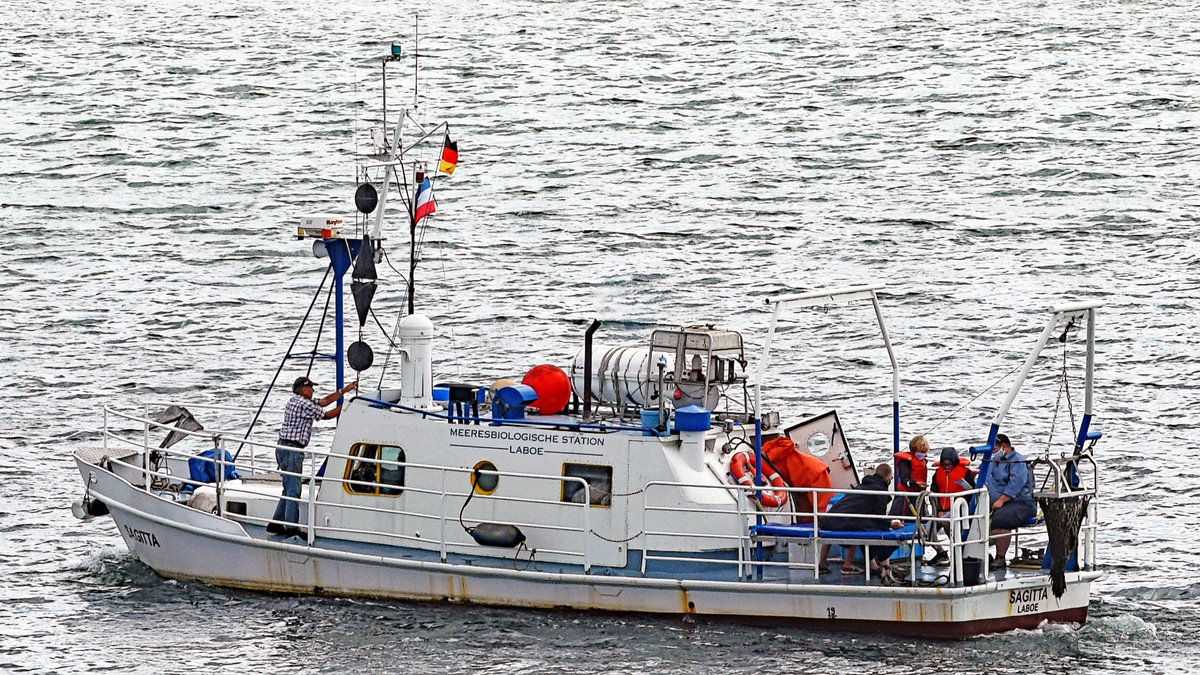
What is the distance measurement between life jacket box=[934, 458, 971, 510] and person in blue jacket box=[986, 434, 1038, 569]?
0.41 metres

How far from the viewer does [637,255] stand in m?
42.2

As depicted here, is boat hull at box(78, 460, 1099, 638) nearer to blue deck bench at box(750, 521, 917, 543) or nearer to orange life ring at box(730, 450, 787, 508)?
blue deck bench at box(750, 521, 917, 543)

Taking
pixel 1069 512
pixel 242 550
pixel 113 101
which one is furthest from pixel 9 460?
pixel 113 101

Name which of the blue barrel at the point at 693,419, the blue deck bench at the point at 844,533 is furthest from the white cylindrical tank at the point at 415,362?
the blue deck bench at the point at 844,533

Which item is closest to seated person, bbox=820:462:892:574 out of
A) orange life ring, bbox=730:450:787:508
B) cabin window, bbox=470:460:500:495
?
orange life ring, bbox=730:450:787:508

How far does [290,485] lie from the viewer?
22.6 m

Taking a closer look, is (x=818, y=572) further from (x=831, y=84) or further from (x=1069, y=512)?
(x=831, y=84)

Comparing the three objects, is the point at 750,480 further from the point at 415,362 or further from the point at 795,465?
the point at 415,362

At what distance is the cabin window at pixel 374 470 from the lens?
72.9 ft

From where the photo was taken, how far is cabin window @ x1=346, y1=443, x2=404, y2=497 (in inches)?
875

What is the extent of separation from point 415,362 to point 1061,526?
7.92m

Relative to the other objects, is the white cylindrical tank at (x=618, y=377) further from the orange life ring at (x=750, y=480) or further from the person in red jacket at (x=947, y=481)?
the person in red jacket at (x=947, y=481)

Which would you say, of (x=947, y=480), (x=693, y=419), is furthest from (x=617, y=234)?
(x=947, y=480)

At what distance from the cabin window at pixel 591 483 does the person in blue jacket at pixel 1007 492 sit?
175 inches
